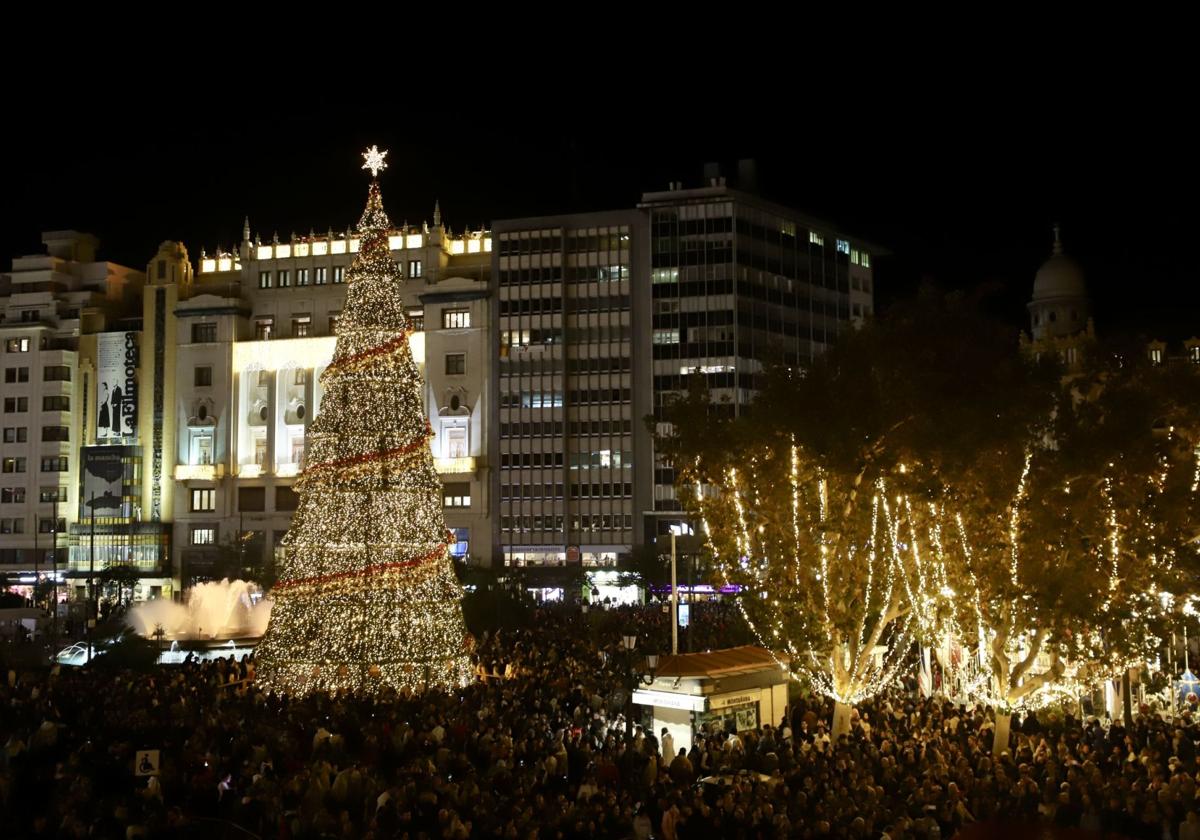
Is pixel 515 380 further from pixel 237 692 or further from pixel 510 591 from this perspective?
pixel 237 692

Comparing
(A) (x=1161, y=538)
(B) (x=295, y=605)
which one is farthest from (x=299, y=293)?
(A) (x=1161, y=538)

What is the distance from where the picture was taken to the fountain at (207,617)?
4362 centimetres

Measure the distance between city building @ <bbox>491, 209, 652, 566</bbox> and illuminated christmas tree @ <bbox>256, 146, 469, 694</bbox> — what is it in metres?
56.3

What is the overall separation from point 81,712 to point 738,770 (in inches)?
496

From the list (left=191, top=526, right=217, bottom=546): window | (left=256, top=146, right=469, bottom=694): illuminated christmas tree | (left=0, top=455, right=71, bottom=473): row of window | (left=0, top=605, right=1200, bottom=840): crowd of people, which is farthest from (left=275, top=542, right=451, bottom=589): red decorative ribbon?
(left=0, top=455, right=71, bottom=473): row of window

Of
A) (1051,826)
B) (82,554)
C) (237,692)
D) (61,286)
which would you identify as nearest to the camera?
(1051,826)

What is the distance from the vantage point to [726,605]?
55625 millimetres

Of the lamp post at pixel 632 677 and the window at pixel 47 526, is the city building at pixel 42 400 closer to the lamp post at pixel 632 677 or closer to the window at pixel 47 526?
the window at pixel 47 526

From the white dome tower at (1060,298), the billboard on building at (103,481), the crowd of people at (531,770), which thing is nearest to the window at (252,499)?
the billboard on building at (103,481)

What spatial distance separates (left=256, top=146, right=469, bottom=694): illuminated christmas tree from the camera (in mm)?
28219

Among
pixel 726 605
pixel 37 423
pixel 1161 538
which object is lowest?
pixel 726 605

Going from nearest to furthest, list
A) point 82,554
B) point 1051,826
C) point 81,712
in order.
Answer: point 1051,826 → point 81,712 → point 82,554

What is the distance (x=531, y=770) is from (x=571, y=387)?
70.3m

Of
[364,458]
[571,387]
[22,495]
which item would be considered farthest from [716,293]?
[364,458]
